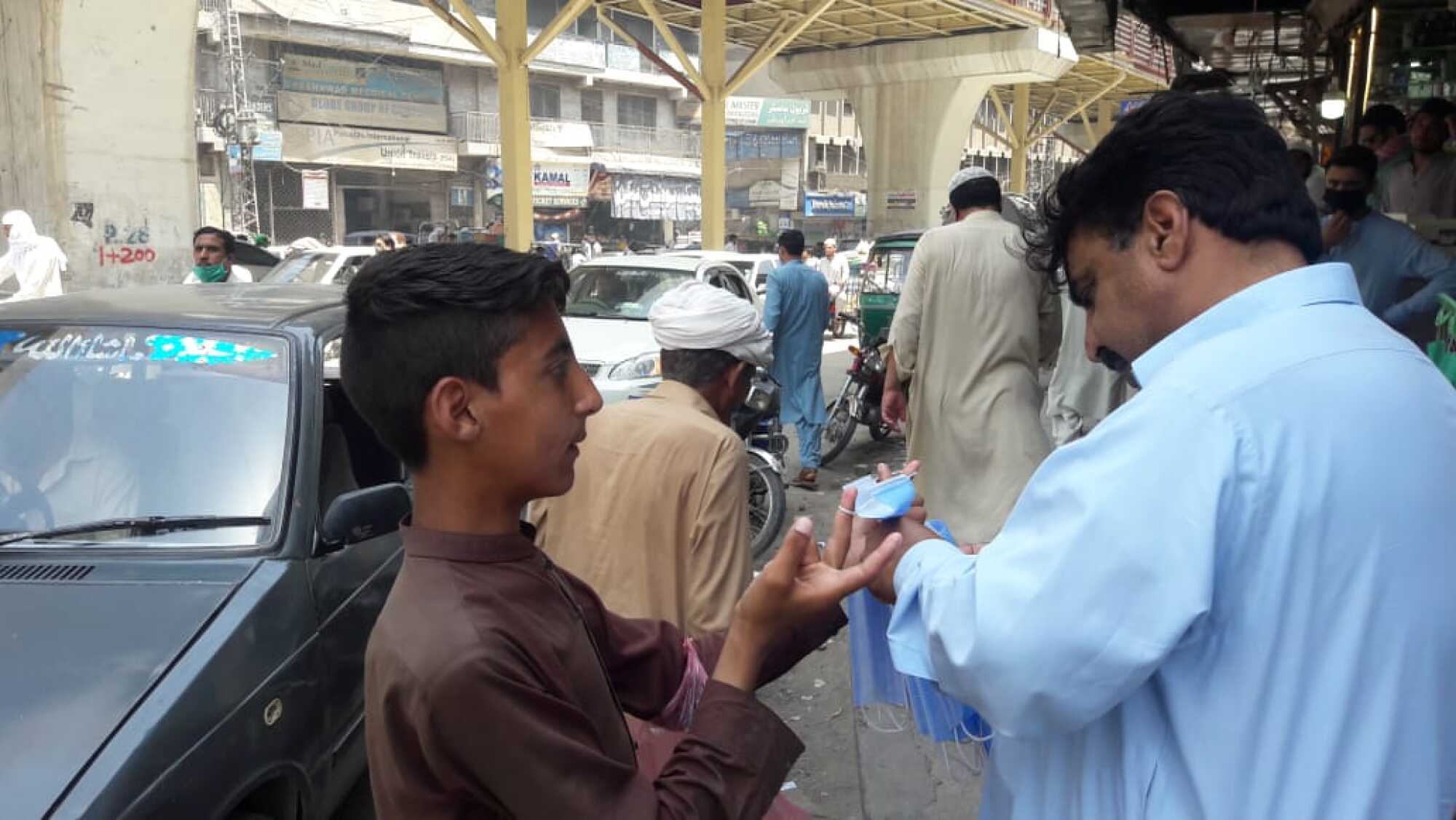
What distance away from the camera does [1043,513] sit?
1057mm

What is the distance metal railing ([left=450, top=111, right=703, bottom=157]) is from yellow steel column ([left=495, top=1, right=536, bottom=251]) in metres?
18.8

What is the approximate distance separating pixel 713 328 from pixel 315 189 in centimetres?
2997

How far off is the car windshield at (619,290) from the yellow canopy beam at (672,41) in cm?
735

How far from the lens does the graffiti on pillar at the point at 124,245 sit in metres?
9.90

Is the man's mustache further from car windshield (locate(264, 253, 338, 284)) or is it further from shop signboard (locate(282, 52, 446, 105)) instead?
shop signboard (locate(282, 52, 446, 105))

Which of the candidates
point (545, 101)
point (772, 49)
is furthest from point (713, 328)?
point (545, 101)

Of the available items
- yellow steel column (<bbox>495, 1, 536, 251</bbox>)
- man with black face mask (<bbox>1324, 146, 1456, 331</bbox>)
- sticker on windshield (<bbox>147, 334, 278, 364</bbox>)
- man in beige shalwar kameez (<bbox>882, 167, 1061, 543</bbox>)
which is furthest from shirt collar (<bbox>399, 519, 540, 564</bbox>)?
yellow steel column (<bbox>495, 1, 536, 251</bbox>)

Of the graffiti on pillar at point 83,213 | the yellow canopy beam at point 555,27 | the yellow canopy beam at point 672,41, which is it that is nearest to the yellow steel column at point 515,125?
the yellow canopy beam at point 555,27

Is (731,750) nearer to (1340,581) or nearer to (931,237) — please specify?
(1340,581)

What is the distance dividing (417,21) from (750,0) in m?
17.9

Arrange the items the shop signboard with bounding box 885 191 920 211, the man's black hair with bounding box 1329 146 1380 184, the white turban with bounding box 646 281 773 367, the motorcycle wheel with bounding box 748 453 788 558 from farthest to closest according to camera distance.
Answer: the shop signboard with bounding box 885 191 920 211
the motorcycle wheel with bounding box 748 453 788 558
the man's black hair with bounding box 1329 146 1380 184
the white turban with bounding box 646 281 773 367

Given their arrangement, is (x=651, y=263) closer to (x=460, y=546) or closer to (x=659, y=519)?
(x=659, y=519)

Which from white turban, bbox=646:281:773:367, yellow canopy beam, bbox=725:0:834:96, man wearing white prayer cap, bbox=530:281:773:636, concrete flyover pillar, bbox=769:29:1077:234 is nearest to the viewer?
man wearing white prayer cap, bbox=530:281:773:636

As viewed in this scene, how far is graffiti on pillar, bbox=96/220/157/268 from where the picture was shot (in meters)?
9.90
